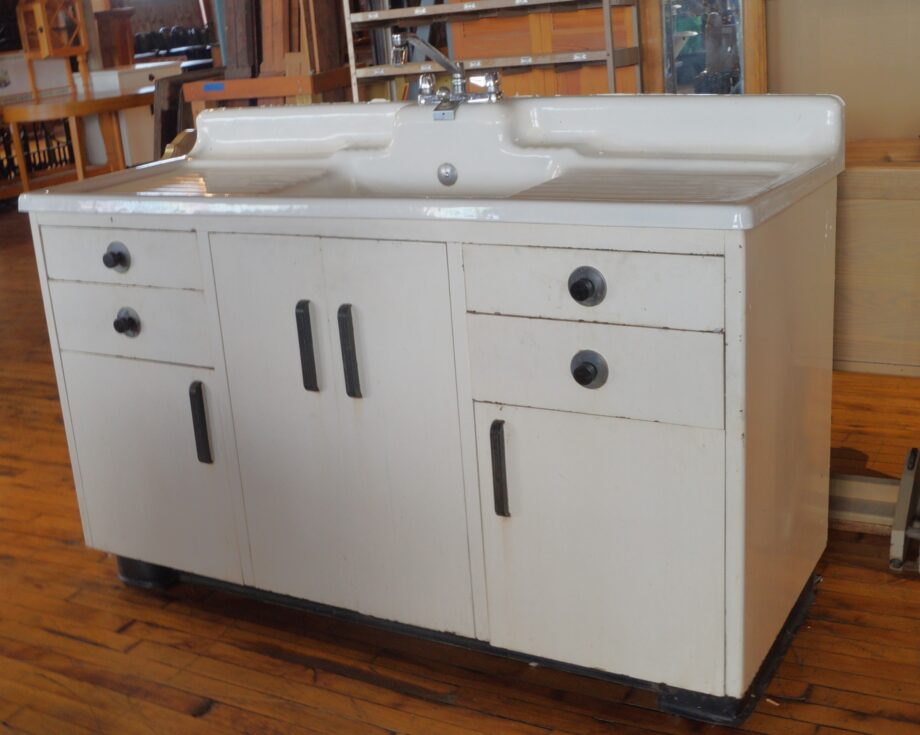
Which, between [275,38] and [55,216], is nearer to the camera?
[55,216]

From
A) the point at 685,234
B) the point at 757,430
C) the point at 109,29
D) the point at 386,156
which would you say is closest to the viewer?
the point at 685,234

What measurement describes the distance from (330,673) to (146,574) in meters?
0.57

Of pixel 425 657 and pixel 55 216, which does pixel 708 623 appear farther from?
pixel 55 216

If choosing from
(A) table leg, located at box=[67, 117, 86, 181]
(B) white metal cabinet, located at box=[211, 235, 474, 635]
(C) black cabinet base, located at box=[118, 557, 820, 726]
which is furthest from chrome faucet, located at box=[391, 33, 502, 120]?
(A) table leg, located at box=[67, 117, 86, 181]

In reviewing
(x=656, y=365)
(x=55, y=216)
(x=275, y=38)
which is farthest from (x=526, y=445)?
(x=275, y=38)

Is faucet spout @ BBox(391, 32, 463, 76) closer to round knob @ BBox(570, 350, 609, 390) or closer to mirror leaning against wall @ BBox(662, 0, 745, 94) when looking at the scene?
round knob @ BBox(570, 350, 609, 390)

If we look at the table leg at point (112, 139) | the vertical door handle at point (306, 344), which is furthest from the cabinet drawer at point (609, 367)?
the table leg at point (112, 139)

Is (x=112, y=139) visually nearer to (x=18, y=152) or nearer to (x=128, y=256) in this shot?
(x=18, y=152)

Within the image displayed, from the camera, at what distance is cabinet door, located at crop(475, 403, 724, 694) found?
1620 millimetres

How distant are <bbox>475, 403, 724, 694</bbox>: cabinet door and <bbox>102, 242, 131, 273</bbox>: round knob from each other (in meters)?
0.76

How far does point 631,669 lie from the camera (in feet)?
5.77

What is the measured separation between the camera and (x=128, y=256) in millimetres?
2055

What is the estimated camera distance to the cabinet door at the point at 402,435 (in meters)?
1.77

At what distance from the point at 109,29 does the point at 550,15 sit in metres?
6.42
